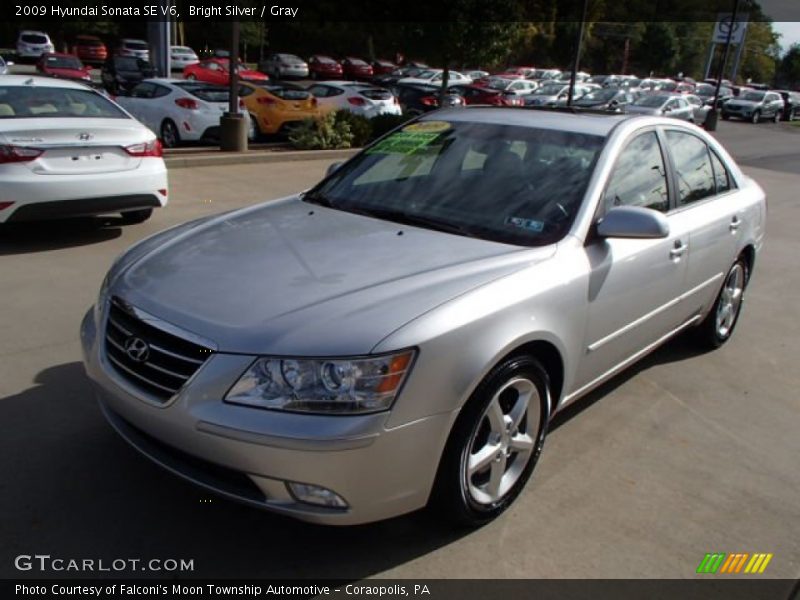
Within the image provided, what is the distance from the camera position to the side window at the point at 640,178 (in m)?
3.71

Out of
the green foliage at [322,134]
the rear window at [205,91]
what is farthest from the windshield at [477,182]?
the rear window at [205,91]

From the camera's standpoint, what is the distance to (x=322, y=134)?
14.3m

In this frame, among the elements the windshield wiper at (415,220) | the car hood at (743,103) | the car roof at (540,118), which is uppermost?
the car roof at (540,118)

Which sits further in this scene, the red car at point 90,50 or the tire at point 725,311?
the red car at point 90,50

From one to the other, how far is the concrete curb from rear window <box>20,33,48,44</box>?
37260 mm

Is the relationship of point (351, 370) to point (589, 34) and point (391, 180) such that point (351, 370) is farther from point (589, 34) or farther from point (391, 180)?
point (589, 34)

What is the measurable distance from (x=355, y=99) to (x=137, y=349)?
16.1m

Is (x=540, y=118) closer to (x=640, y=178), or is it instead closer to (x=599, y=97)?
(x=640, y=178)

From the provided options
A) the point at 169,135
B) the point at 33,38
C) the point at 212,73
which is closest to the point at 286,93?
the point at 169,135

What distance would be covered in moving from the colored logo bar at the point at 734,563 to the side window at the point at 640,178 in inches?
63.9

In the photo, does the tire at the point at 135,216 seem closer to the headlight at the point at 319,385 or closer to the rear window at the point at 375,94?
the headlight at the point at 319,385

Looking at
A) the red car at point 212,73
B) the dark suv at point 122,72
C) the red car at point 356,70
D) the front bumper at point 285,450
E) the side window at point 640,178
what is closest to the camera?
the front bumper at point 285,450

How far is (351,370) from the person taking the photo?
8.09 feet

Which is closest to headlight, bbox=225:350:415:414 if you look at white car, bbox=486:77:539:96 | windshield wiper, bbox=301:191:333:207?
windshield wiper, bbox=301:191:333:207
